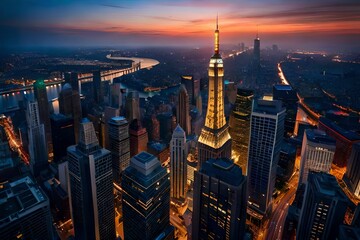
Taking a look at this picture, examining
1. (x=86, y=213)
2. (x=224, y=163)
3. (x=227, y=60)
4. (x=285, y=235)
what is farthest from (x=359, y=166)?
(x=227, y=60)

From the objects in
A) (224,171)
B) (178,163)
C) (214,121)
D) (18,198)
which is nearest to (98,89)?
(178,163)

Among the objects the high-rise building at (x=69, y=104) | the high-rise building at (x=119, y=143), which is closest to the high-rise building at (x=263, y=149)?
the high-rise building at (x=119, y=143)

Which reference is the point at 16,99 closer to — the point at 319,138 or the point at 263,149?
the point at 263,149

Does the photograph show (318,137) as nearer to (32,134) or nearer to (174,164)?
(174,164)

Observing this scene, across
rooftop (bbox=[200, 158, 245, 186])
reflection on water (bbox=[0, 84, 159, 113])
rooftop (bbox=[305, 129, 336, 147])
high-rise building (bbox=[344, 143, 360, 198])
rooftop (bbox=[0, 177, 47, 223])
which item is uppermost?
rooftop (bbox=[200, 158, 245, 186])

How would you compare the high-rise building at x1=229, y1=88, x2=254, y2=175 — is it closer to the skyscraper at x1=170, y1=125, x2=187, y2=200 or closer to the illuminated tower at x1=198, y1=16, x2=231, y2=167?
the illuminated tower at x1=198, y1=16, x2=231, y2=167

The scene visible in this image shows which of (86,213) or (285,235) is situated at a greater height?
(86,213)

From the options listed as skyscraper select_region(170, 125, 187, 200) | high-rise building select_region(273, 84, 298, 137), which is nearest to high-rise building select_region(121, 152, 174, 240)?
skyscraper select_region(170, 125, 187, 200)

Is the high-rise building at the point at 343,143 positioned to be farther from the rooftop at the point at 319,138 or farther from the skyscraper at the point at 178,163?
the skyscraper at the point at 178,163
